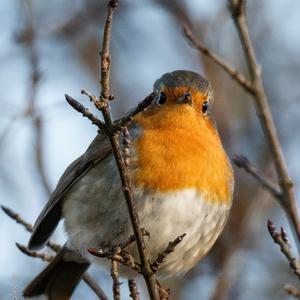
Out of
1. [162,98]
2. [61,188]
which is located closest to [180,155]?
[162,98]

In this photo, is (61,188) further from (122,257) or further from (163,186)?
(122,257)

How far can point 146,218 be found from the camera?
3.80 m

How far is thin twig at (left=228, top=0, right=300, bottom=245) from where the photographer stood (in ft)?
6.59

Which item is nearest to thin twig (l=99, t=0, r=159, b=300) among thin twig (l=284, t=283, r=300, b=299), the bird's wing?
thin twig (l=284, t=283, r=300, b=299)

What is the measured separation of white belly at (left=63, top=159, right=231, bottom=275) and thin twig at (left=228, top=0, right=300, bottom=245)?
1734 mm

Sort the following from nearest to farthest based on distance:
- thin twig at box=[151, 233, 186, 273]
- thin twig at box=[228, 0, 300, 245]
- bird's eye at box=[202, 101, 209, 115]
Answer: thin twig at box=[228, 0, 300, 245], thin twig at box=[151, 233, 186, 273], bird's eye at box=[202, 101, 209, 115]

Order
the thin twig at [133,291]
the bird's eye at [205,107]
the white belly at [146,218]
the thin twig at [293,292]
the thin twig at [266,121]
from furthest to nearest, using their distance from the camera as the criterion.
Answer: the bird's eye at [205,107] → the white belly at [146,218] → the thin twig at [133,291] → the thin twig at [293,292] → the thin twig at [266,121]

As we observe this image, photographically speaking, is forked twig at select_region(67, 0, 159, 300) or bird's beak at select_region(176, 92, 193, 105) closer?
forked twig at select_region(67, 0, 159, 300)

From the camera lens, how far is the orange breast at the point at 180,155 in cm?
387

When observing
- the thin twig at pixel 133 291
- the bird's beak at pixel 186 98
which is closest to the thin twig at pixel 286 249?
the thin twig at pixel 133 291

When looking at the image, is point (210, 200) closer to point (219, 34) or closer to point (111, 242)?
point (111, 242)

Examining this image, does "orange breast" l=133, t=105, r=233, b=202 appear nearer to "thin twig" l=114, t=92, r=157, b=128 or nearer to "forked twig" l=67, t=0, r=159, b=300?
"forked twig" l=67, t=0, r=159, b=300

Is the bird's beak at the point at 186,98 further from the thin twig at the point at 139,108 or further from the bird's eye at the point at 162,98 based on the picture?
the thin twig at the point at 139,108

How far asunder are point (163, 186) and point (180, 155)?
250 mm
